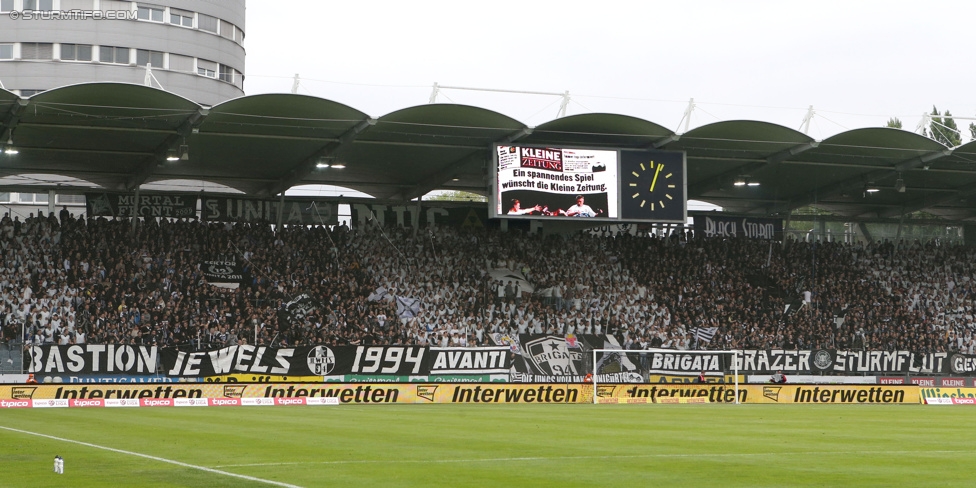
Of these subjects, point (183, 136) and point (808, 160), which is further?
point (808, 160)

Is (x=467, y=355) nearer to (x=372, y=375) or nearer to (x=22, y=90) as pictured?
(x=372, y=375)

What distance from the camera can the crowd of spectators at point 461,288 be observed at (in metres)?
40.4

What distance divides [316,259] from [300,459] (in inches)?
1258

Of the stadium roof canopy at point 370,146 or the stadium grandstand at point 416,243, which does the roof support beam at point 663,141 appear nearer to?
the stadium roof canopy at point 370,146

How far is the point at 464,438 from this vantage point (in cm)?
1867

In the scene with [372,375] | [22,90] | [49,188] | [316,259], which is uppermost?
[22,90]

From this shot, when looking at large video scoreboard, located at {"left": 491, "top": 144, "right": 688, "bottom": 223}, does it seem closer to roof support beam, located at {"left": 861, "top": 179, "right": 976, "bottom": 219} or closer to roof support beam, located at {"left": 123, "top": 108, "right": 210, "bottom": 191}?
roof support beam, located at {"left": 123, "top": 108, "right": 210, "bottom": 191}

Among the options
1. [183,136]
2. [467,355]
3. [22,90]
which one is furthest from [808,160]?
[22,90]

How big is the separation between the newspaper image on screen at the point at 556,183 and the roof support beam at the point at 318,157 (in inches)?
215

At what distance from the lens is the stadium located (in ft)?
116

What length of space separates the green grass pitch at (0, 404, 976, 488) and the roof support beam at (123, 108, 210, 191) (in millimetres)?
14424

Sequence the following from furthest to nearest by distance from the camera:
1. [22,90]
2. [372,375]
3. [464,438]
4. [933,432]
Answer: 1. [22,90]
2. [372,375]
3. [933,432]
4. [464,438]

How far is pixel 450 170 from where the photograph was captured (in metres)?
46.8

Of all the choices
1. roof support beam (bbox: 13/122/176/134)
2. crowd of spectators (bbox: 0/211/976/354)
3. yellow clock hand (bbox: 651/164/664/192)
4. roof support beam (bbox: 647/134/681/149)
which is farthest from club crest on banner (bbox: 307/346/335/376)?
roof support beam (bbox: 647/134/681/149)
